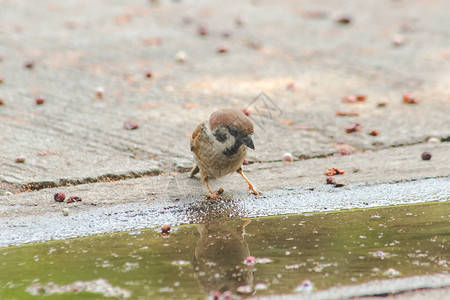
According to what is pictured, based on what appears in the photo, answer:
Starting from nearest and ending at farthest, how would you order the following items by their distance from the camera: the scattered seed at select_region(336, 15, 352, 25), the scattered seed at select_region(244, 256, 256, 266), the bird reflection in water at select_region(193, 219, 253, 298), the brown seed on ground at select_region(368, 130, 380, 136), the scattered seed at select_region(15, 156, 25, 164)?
1. the bird reflection in water at select_region(193, 219, 253, 298)
2. the scattered seed at select_region(244, 256, 256, 266)
3. the scattered seed at select_region(15, 156, 25, 164)
4. the brown seed on ground at select_region(368, 130, 380, 136)
5. the scattered seed at select_region(336, 15, 352, 25)

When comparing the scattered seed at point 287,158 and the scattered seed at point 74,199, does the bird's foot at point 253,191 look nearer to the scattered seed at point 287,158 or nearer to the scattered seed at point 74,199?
the scattered seed at point 287,158

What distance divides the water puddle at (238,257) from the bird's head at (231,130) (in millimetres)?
595

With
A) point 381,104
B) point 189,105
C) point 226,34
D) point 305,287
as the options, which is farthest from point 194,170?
point 226,34

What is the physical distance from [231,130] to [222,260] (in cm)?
120

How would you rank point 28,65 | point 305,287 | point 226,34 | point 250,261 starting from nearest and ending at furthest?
point 305,287 → point 250,261 → point 28,65 → point 226,34

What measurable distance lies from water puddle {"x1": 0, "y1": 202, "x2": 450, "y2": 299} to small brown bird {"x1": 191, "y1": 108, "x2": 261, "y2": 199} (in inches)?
22.3

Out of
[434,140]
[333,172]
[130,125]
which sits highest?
[130,125]

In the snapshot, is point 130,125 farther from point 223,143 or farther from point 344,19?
point 344,19

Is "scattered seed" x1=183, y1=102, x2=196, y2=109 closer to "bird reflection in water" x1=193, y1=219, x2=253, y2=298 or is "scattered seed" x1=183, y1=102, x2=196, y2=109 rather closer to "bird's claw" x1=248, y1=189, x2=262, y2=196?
"bird's claw" x1=248, y1=189, x2=262, y2=196

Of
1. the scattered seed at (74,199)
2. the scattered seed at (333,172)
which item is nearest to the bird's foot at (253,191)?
the scattered seed at (333,172)

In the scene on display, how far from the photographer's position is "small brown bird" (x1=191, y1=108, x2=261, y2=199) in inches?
163

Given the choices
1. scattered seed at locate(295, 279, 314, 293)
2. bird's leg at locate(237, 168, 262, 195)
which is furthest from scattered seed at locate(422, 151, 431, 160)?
scattered seed at locate(295, 279, 314, 293)

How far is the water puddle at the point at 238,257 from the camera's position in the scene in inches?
114

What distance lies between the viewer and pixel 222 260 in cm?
320
